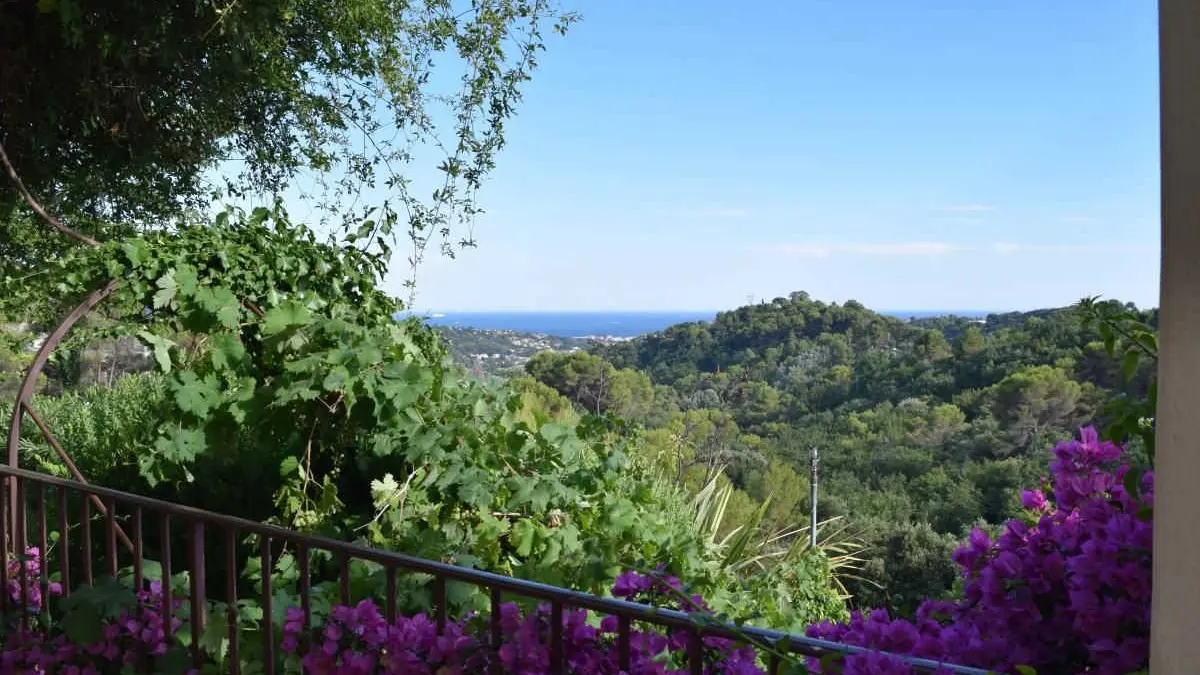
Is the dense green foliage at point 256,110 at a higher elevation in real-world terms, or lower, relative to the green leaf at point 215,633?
higher

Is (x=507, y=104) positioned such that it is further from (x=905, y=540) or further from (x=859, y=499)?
(x=859, y=499)

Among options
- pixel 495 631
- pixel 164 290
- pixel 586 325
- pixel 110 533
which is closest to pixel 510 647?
pixel 495 631

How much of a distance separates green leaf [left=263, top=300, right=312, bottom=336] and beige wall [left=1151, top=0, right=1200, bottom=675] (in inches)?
84.3

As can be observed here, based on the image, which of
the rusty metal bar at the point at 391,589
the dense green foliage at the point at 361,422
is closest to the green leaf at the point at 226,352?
the dense green foliage at the point at 361,422

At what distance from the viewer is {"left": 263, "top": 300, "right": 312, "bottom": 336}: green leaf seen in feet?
7.65

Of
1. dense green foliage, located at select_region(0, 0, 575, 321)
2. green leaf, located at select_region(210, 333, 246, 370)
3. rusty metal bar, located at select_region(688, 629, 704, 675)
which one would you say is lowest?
rusty metal bar, located at select_region(688, 629, 704, 675)

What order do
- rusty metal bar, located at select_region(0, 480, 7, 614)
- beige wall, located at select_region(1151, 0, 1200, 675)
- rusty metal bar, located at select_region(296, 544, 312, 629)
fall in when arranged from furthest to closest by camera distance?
rusty metal bar, located at select_region(0, 480, 7, 614), rusty metal bar, located at select_region(296, 544, 312, 629), beige wall, located at select_region(1151, 0, 1200, 675)

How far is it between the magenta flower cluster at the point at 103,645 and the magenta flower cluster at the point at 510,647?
1.82 feet

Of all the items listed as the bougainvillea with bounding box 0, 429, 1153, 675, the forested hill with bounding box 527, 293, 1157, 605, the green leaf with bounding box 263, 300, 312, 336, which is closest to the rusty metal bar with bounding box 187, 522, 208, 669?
the bougainvillea with bounding box 0, 429, 1153, 675

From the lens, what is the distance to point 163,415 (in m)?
2.47

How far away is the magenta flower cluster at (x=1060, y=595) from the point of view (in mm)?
991

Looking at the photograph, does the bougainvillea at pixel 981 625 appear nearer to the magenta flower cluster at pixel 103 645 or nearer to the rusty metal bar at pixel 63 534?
the magenta flower cluster at pixel 103 645

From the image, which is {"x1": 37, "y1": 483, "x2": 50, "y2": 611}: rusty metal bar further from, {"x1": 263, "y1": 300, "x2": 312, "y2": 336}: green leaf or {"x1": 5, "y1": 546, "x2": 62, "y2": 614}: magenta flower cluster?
{"x1": 263, "y1": 300, "x2": 312, "y2": 336}: green leaf

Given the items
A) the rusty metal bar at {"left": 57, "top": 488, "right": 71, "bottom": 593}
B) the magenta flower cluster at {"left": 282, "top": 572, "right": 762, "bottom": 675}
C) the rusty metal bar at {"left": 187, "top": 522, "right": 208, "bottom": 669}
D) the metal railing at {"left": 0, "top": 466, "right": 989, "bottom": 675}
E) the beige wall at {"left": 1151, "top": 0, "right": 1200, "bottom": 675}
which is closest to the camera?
the beige wall at {"left": 1151, "top": 0, "right": 1200, "bottom": 675}
